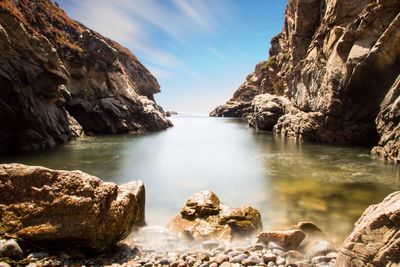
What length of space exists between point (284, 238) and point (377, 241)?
13.0ft

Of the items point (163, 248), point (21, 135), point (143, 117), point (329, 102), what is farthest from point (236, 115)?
point (163, 248)

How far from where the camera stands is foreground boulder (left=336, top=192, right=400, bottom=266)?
709 centimetres

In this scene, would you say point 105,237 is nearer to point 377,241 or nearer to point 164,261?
point 164,261

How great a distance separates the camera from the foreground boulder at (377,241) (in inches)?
279

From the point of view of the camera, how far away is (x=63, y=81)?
46219 mm

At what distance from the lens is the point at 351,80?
39.4 m

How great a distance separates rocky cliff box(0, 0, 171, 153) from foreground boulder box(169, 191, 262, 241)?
29.8 meters

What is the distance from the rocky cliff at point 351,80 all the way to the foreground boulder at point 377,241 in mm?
24447

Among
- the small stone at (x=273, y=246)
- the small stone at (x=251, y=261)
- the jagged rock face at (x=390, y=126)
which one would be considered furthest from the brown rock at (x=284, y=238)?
the jagged rock face at (x=390, y=126)

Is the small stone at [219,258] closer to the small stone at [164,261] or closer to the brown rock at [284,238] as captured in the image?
the small stone at [164,261]

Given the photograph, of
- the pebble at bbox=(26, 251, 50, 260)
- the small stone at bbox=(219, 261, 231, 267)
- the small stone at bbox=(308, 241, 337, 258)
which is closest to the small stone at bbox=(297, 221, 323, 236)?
the small stone at bbox=(308, 241, 337, 258)

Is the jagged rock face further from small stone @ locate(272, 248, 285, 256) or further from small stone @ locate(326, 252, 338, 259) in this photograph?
small stone @ locate(272, 248, 285, 256)

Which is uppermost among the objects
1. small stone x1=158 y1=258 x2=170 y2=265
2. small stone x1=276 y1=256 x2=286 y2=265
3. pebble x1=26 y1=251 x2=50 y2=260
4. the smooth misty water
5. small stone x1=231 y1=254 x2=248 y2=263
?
pebble x1=26 y1=251 x2=50 y2=260

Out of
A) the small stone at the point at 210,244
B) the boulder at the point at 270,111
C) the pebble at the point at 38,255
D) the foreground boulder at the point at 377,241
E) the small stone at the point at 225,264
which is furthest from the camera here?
A: the boulder at the point at 270,111
